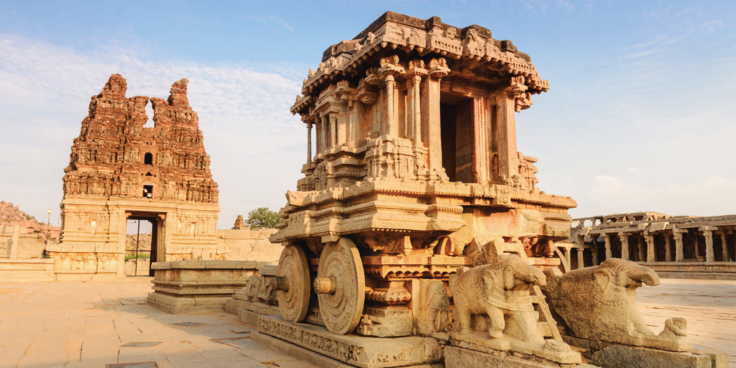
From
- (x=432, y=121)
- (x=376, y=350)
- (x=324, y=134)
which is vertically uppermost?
(x=324, y=134)

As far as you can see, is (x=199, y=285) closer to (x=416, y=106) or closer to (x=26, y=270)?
(x=416, y=106)

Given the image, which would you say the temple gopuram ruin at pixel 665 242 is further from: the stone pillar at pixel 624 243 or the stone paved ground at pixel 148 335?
the stone paved ground at pixel 148 335

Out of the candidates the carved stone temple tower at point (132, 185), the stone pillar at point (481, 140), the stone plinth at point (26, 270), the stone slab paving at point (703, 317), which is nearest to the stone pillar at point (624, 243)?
the stone slab paving at point (703, 317)

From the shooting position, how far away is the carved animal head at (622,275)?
439cm

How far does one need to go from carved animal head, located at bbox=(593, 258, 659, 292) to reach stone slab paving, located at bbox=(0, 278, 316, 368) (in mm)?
3225

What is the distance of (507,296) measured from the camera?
436 centimetres

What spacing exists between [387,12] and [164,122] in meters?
30.6

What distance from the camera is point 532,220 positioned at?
664 cm

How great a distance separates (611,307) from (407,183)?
2.49 m

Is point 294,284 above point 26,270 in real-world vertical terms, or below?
above

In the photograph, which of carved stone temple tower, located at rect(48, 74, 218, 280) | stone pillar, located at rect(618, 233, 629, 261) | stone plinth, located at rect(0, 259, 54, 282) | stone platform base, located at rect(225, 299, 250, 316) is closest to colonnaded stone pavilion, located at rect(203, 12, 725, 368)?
stone platform base, located at rect(225, 299, 250, 316)

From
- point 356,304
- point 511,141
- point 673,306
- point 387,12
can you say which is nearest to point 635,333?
→ point 356,304

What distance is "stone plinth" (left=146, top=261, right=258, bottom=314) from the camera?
1087cm

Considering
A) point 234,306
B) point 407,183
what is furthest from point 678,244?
point 407,183
